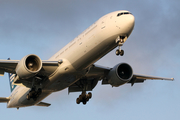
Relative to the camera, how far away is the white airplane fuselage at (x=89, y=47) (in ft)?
86.7

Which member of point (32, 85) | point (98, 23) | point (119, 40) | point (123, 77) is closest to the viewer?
point (119, 40)

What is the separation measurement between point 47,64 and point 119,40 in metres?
7.58

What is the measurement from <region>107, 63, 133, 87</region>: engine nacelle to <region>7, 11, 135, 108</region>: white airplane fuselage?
518cm

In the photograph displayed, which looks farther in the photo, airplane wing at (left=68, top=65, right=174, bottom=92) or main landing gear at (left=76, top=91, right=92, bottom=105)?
main landing gear at (left=76, top=91, right=92, bottom=105)

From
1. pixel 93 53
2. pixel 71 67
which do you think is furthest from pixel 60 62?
pixel 93 53

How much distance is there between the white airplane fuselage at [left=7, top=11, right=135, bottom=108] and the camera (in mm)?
26414

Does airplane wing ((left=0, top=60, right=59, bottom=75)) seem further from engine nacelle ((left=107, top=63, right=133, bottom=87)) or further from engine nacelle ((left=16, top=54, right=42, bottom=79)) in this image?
engine nacelle ((left=107, top=63, right=133, bottom=87))

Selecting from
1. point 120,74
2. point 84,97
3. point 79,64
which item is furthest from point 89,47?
point 84,97

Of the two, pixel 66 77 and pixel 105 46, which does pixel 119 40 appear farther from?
pixel 66 77

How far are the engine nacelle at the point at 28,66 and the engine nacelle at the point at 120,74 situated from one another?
932 cm

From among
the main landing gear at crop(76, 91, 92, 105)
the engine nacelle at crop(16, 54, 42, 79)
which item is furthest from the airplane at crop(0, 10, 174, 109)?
the main landing gear at crop(76, 91, 92, 105)

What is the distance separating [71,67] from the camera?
28922 millimetres

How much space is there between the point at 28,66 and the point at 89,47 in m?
6.16

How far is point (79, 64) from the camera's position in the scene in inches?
1126
